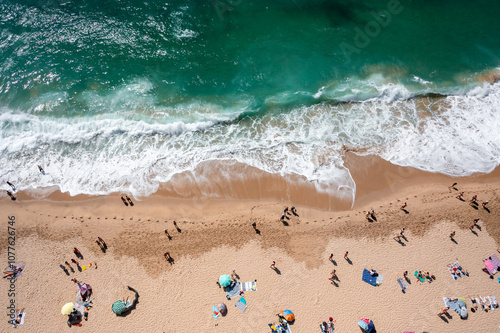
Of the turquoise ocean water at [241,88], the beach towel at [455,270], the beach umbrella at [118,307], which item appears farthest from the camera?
the turquoise ocean water at [241,88]

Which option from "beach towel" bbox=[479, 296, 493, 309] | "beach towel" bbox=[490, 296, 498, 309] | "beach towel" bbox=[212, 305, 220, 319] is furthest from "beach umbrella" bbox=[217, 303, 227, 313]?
"beach towel" bbox=[490, 296, 498, 309]

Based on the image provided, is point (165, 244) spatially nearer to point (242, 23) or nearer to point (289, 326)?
point (289, 326)

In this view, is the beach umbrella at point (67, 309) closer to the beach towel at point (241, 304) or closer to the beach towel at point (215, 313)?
the beach towel at point (215, 313)

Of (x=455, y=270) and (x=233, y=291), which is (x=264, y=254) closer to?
(x=233, y=291)

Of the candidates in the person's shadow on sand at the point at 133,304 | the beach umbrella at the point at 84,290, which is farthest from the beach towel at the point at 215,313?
the beach umbrella at the point at 84,290

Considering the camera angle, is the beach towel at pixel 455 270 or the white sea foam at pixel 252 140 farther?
the white sea foam at pixel 252 140

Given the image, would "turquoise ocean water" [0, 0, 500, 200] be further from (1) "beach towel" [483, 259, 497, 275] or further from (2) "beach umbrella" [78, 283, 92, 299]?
(2) "beach umbrella" [78, 283, 92, 299]
